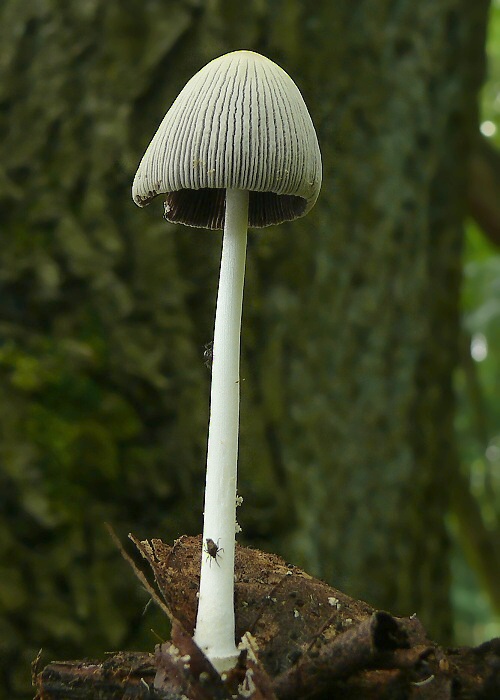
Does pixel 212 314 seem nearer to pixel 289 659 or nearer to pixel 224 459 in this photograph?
pixel 224 459

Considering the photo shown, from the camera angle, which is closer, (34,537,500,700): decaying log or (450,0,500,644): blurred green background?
(34,537,500,700): decaying log

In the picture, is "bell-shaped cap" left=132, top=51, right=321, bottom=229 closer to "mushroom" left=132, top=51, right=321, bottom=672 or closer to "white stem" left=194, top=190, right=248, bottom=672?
"mushroom" left=132, top=51, right=321, bottom=672

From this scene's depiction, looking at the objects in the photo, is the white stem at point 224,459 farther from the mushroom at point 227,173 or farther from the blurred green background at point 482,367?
the blurred green background at point 482,367

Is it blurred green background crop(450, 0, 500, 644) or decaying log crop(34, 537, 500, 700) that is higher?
blurred green background crop(450, 0, 500, 644)

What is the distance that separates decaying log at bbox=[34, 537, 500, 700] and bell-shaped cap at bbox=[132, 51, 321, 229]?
58 cm

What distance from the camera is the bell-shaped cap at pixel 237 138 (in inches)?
39.2

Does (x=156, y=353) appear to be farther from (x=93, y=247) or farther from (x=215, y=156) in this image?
(x=215, y=156)

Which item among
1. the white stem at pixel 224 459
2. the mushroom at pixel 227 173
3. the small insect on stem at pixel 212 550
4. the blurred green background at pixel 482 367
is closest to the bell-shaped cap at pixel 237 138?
the mushroom at pixel 227 173

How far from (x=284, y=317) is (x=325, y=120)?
80cm

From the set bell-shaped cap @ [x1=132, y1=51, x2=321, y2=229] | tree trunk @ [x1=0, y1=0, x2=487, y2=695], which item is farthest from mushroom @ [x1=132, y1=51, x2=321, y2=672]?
tree trunk @ [x1=0, y1=0, x2=487, y2=695]

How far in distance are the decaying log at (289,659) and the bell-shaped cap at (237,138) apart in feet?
1.89

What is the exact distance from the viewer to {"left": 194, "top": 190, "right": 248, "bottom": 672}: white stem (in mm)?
1051

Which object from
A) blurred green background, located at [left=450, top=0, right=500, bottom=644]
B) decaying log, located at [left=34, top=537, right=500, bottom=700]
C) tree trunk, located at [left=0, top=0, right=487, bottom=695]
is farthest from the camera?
blurred green background, located at [left=450, top=0, right=500, bottom=644]

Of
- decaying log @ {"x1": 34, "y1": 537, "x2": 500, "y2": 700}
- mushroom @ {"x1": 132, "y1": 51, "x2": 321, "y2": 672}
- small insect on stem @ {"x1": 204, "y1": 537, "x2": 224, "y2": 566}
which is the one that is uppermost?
mushroom @ {"x1": 132, "y1": 51, "x2": 321, "y2": 672}
